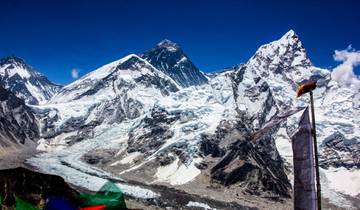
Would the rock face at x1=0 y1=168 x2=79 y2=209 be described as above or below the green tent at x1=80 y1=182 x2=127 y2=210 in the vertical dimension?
above

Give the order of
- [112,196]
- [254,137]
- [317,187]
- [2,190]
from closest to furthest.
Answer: [317,187]
[254,137]
[112,196]
[2,190]

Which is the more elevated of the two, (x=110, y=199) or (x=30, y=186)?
(x=30, y=186)

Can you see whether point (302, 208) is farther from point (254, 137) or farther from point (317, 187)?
point (254, 137)

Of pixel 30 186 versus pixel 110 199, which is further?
pixel 30 186

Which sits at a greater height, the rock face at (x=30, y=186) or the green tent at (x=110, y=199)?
the rock face at (x=30, y=186)

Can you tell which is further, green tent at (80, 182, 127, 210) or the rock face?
the rock face

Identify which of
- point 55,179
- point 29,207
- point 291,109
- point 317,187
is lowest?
point 29,207

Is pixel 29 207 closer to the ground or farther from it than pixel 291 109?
closer to the ground

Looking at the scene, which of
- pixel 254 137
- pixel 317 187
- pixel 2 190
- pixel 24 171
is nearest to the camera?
pixel 317 187

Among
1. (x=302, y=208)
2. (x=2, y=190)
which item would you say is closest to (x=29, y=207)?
(x=302, y=208)

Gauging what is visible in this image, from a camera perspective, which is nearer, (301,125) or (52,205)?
(301,125)

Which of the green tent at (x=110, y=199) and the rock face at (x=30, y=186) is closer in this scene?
the green tent at (x=110, y=199)
